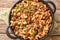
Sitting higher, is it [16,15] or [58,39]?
[16,15]

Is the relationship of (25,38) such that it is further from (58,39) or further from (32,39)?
(58,39)

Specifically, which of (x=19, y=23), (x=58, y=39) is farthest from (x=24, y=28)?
(x=58, y=39)

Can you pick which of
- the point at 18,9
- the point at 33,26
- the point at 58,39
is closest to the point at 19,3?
the point at 18,9

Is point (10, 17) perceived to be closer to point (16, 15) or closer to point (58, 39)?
point (16, 15)

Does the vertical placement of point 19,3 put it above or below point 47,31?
above

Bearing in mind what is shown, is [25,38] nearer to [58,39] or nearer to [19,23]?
[19,23]
